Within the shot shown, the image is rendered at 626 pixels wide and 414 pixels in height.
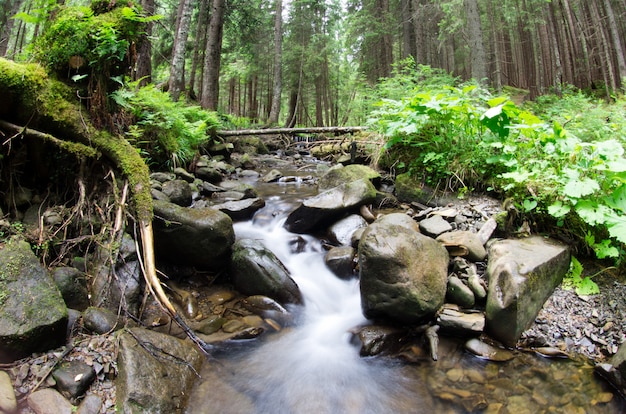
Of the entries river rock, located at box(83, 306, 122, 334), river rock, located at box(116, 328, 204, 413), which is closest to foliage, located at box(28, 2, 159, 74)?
river rock, located at box(83, 306, 122, 334)

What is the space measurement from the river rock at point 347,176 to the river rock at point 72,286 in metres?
4.90

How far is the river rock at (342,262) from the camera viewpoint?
4.98 m

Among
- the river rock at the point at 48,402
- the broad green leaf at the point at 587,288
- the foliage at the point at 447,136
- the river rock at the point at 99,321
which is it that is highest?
the foliage at the point at 447,136

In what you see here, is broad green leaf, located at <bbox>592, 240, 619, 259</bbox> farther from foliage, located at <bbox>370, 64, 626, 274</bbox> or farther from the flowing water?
the flowing water

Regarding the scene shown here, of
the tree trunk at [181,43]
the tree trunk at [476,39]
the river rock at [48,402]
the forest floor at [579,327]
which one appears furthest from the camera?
the tree trunk at [181,43]

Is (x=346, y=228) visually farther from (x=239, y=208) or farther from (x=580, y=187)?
(x=580, y=187)

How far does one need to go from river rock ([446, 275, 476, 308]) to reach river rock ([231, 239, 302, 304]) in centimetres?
197

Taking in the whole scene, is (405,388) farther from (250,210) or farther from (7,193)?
(7,193)

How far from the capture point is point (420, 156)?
6.08 metres

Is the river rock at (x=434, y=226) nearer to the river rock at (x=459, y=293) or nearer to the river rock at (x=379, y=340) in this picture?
the river rock at (x=459, y=293)

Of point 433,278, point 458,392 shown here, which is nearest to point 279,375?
point 458,392

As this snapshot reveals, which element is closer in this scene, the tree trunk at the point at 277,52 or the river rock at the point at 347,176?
the river rock at the point at 347,176

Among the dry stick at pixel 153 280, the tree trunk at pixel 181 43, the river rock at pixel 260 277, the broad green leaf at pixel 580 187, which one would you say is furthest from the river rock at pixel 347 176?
the tree trunk at pixel 181 43

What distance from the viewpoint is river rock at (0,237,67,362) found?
8.12ft
